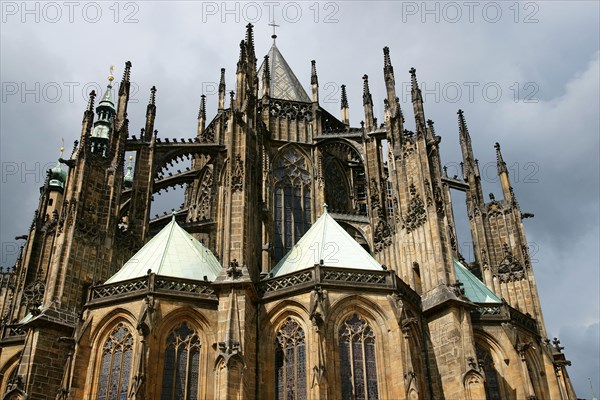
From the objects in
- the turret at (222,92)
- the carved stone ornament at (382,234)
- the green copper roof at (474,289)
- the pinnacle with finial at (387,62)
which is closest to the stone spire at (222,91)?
the turret at (222,92)

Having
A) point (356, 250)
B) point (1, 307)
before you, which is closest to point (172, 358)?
point (356, 250)

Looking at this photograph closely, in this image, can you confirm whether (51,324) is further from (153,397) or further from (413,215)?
(413,215)

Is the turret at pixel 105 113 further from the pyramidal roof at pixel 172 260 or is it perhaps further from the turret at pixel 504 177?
the turret at pixel 504 177

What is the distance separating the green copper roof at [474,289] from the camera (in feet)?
87.5

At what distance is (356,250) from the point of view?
25.1 m

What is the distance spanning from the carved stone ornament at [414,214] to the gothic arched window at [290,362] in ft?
22.0

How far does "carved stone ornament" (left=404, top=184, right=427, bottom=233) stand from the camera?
1025 inches

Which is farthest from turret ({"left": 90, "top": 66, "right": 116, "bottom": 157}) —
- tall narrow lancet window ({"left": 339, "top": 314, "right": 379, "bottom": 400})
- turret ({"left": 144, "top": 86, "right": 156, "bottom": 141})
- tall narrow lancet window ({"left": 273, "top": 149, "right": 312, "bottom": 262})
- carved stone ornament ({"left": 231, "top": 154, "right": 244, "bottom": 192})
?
tall narrow lancet window ({"left": 339, "top": 314, "right": 379, "bottom": 400})

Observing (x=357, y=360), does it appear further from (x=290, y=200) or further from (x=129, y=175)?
(x=129, y=175)

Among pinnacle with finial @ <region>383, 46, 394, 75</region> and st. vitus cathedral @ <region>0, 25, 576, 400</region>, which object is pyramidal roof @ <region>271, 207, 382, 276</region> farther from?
pinnacle with finial @ <region>383, 46, 394, 75</region>

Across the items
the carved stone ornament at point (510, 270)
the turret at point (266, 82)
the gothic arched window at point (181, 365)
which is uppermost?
the turret at point (266, 82)

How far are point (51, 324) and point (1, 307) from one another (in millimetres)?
16213

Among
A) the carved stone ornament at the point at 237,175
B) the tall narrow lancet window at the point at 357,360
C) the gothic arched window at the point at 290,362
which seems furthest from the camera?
the carved stone ornament at the point at 237,175

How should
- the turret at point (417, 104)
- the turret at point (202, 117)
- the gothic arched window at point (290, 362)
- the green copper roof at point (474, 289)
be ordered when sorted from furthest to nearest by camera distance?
the turret at point (202, 117) → the turret at point (417, 104) → the green copper roof at point (474, 289) → the gothic arched window at point (290, 362)
